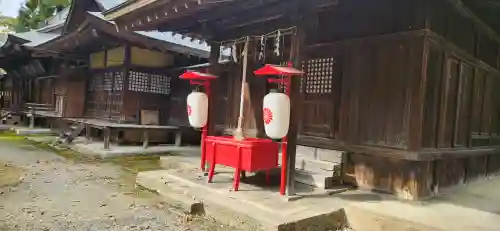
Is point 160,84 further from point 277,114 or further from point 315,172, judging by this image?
point 277,114

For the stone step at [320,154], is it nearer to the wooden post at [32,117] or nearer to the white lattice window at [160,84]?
the white lattice window at [160,84]

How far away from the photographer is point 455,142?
5.73 metres

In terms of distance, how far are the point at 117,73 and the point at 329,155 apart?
28.4 feet

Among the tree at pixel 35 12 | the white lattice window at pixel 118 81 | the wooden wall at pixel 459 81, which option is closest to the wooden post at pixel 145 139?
the white lattice window at pixel 118 81

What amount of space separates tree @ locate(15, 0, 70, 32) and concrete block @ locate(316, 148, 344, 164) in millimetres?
26506

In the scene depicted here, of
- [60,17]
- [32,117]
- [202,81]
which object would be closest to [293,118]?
[202,81]

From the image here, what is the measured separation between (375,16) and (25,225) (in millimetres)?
5180

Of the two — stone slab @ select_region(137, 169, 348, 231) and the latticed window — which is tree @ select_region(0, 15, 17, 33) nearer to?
the latticed window

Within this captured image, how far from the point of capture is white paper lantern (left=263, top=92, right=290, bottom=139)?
435 cm

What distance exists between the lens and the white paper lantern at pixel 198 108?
18.8ft

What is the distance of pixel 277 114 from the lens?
4.35 m

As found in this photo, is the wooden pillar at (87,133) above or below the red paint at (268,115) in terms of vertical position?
below

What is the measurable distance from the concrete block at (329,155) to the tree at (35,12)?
87.0 ft

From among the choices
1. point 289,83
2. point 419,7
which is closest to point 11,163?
point 289,83
